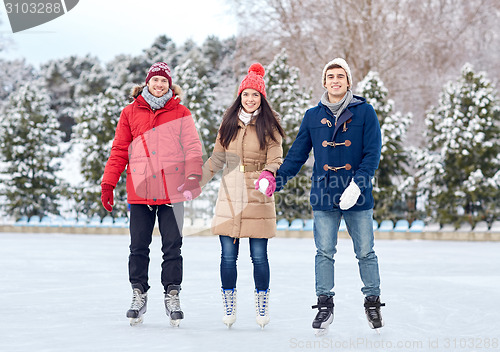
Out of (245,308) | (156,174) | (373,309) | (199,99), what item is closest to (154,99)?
(156,174)

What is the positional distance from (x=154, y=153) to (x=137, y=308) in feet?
3.31

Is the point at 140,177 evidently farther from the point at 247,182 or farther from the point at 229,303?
the point at 229,303

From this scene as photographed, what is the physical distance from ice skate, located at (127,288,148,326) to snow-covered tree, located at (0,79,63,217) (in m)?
14.9

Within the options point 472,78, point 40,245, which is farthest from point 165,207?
point 472,78

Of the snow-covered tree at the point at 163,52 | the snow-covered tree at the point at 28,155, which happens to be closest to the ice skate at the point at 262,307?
the snow-covered tree at the point at 28,155

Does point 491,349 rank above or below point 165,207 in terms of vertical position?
below

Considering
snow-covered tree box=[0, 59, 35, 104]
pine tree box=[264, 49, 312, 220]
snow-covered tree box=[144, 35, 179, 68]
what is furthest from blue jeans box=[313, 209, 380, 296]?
snow-covered tree box=[0, 59, 35, 104]

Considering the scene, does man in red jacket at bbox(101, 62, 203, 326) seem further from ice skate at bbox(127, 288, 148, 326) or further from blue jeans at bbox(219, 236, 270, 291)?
blue jeans at bbox(219, 236, 270, 291)

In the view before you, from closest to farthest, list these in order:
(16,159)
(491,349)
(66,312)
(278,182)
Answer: (491,349) < (278,182) < (66,312) < (16,159)

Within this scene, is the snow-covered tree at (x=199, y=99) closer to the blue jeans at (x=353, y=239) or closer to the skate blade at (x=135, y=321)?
the skate blade at (x=135, y=321)

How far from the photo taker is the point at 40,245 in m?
11.9

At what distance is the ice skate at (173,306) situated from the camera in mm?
4172

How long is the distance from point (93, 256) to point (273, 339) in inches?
246

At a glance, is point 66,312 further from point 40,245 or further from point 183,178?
point 40,245
